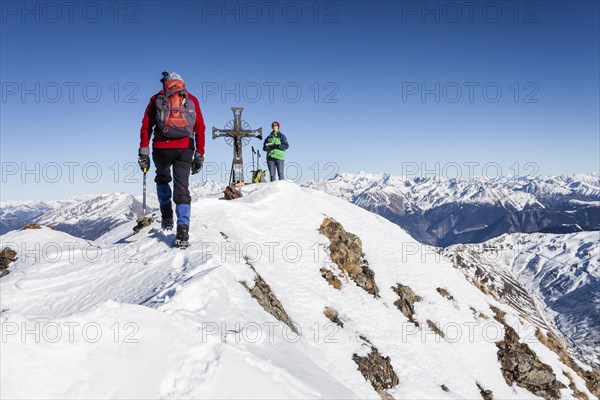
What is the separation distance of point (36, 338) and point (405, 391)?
45.5ft

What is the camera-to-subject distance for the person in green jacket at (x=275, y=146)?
26.0m

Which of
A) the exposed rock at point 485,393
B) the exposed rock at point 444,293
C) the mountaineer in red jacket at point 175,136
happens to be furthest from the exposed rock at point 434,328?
the mountaineer in red jacket at point 175,136

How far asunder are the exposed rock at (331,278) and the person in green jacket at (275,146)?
34.3 ft

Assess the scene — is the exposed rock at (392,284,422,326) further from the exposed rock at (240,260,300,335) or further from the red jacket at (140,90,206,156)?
the red jacket at (140,90,206,156)

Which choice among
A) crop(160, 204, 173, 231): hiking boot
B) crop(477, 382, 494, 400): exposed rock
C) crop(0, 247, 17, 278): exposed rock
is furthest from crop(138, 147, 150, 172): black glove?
crop(477, 382, 494, 400): exposed rock

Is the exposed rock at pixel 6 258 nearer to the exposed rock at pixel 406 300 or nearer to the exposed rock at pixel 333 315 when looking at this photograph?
the exposed rock at pixel 333 315

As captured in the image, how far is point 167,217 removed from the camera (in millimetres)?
12734

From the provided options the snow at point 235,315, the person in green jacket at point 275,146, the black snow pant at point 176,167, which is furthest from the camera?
the person in green jacket at point 275,146

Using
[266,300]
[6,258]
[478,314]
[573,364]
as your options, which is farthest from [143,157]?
[573,364]

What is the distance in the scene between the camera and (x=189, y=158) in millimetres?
10805

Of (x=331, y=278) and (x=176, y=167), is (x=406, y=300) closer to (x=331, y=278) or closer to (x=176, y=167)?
(x=331, y=278)

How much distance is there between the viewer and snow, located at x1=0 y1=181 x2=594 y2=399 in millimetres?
4586

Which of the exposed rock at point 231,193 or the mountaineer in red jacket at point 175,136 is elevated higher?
the mountaineer in red jacket at point 175,136

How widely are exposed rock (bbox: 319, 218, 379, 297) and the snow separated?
2.28 feet
